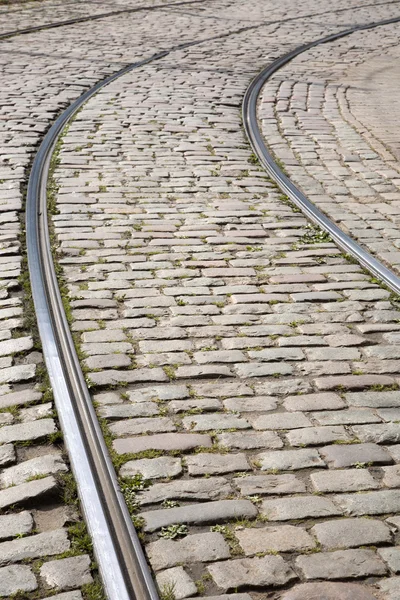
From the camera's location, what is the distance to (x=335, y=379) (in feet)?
13.0

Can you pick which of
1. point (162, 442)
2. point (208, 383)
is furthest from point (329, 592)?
point (208, 383)

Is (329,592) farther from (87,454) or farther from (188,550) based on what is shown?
(87,454)

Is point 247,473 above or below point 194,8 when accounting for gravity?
below

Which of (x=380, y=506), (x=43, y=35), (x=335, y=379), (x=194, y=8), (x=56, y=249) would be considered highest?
(x=194, y=8)

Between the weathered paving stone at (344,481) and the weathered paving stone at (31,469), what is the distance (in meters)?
0.92

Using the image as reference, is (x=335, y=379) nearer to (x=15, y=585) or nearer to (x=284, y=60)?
(x=15, y=585)

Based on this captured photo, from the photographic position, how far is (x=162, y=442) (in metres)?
3.41

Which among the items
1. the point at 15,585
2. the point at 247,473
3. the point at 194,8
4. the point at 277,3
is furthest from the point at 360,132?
the point at 277,3

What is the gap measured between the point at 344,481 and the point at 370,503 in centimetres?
16

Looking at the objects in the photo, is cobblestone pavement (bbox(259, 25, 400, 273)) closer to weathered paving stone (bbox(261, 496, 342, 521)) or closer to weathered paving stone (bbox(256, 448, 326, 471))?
weathered paving stone (bbox(256, 448, 326, 471))

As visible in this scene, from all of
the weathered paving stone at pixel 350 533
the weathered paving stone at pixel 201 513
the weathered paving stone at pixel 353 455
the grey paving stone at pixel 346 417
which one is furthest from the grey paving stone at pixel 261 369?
the weathered paving stone at pixel 350 533

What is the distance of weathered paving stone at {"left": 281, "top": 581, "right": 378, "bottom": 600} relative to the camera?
2.54 metres

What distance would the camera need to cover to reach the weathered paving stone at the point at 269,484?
10.2 ft

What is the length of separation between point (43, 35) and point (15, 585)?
1426cm
